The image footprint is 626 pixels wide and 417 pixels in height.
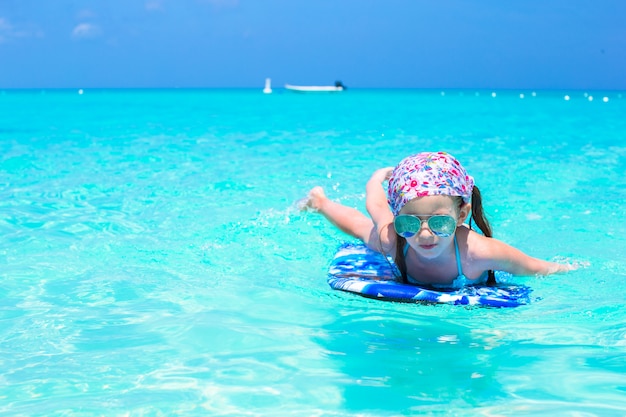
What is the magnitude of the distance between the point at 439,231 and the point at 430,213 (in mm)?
98

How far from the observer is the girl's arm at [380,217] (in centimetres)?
402

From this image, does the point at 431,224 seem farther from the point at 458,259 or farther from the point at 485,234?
the point at 485,234

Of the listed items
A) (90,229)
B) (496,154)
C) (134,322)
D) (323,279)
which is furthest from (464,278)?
(496,154)

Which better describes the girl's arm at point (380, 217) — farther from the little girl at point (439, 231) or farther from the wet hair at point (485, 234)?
the wet hair at point (485, 234)

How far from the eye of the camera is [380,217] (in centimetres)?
416

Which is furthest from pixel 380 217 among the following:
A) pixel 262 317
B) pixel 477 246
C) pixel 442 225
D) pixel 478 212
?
pixel 262 317

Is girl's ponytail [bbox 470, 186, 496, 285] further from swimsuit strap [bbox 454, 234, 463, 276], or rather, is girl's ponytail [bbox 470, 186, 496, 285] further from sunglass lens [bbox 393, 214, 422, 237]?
sunglass lens [bbox 393, 214, 422, 237]

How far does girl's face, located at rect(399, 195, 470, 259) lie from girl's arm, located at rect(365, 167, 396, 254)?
1.53 ft

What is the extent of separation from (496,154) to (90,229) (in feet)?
25.2

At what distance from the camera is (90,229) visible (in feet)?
18.4

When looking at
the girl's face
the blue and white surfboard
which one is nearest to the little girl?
the girl's face

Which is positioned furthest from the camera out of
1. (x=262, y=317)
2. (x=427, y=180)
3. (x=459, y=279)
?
(x=459, y=279)

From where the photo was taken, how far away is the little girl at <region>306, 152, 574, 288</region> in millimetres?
3359

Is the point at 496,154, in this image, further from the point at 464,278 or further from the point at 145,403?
the point at 145,403
